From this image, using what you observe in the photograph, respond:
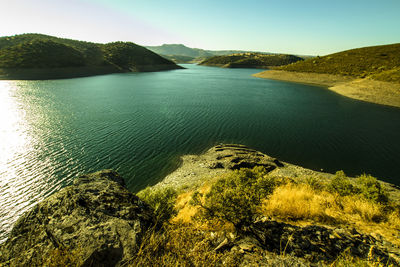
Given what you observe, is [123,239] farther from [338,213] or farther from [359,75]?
[359,75]

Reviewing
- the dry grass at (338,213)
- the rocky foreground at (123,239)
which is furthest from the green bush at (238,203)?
the dry grass at (338,213)

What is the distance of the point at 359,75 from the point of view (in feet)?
209

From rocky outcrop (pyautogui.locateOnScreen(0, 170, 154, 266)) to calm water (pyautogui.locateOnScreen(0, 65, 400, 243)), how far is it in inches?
338

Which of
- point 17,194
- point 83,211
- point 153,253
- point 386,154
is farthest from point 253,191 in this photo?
point 386,154

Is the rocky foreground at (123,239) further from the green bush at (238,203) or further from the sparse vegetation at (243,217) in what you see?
the green bush at (238,203)

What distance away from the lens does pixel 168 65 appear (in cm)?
15475

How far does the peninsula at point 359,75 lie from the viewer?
46.1m

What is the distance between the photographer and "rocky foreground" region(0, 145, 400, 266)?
4.12m

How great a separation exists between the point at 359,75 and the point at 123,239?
93.4 meters

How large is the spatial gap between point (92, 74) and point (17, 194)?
106988 mm

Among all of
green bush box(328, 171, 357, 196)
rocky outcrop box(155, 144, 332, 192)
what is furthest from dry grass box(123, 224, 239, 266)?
green bush box(328, 171, 357, 196)

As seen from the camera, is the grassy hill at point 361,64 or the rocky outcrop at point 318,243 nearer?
the rocky outcrop at point 318,243

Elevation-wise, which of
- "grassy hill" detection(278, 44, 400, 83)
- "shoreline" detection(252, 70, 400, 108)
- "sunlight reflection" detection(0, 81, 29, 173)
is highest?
"grassy hill" detection(278, 44, 400, 83)

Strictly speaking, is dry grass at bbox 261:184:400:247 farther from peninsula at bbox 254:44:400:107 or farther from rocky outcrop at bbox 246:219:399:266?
peninsula at bbox 254:44:400:107
